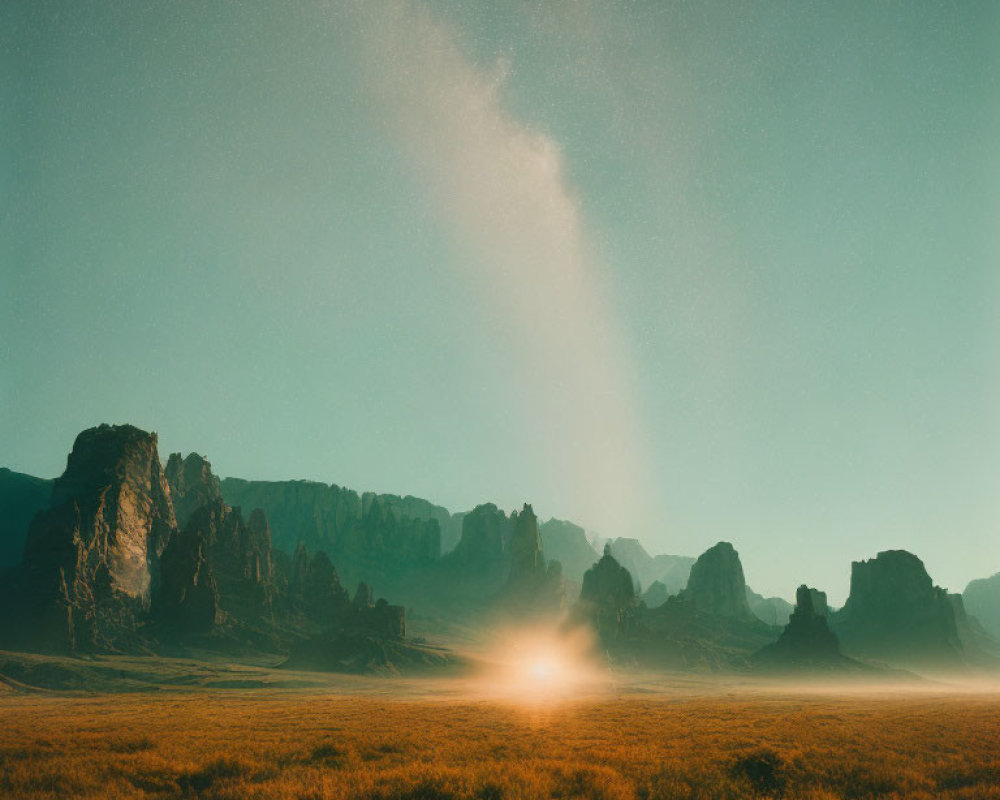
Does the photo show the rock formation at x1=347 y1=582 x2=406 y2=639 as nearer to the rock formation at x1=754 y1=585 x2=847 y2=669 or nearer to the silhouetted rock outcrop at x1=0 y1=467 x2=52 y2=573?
the silhouetted rock outcrop at x1=0 y1=467 x2=52 y2=573

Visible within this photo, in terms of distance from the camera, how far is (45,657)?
291ft

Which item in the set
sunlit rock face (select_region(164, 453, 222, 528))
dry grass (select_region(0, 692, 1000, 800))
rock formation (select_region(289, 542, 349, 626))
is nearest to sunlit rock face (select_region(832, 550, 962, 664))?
rock formation (select_region(289, 542, 349, 626))

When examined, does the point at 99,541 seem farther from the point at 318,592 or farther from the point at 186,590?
the point at 318,592

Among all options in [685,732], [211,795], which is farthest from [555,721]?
[211,795]

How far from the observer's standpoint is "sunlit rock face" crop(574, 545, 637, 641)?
537ft

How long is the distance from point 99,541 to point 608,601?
139m

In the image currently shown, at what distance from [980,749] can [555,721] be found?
67.9 ft

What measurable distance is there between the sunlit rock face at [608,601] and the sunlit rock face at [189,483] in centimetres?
12632

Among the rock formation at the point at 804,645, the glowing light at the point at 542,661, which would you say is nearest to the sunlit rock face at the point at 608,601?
the glowing light at the point at 542,661

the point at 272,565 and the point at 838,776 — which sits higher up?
the point at 838,776

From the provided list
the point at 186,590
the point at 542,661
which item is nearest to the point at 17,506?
the point at 186,590

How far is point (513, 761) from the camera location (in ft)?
57.3

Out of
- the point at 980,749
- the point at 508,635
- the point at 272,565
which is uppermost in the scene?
the point at 980,749

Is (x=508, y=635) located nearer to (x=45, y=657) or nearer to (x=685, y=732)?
(x=45, y=657)
